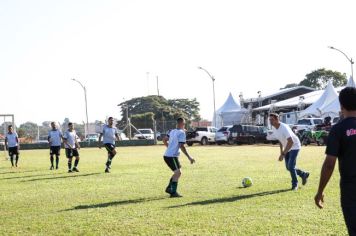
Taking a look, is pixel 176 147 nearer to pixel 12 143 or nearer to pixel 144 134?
pixel 12 143

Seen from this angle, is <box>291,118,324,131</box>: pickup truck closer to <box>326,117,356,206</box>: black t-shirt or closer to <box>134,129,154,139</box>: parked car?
<box>134,129,154,139</box>: parked car

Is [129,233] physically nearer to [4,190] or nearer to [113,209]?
[113,209]

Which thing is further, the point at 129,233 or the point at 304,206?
the point at 304,206

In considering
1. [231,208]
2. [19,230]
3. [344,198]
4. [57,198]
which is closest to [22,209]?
[57,198]

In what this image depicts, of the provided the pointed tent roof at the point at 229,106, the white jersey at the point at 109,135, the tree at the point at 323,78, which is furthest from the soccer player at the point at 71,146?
the tree at the point at 323,78

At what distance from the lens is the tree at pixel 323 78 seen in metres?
103

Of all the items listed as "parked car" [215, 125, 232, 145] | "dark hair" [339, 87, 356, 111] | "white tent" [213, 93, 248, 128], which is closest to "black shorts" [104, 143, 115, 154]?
"dark hair" [339, 87, 356, 111]

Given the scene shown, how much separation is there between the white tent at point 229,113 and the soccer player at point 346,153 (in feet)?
215

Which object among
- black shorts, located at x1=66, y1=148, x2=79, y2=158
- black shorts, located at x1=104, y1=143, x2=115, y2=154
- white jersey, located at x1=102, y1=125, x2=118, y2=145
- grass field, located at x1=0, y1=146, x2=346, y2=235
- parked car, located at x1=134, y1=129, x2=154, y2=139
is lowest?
grass field, located at x1=0, y1=146, x2=346, y2=235

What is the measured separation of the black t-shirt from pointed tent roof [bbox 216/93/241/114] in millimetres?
68397

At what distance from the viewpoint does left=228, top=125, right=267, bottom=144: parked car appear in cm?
4519

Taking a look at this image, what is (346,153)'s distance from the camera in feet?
16.8

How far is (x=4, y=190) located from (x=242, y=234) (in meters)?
8.67

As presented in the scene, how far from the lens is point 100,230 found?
27.1ft
